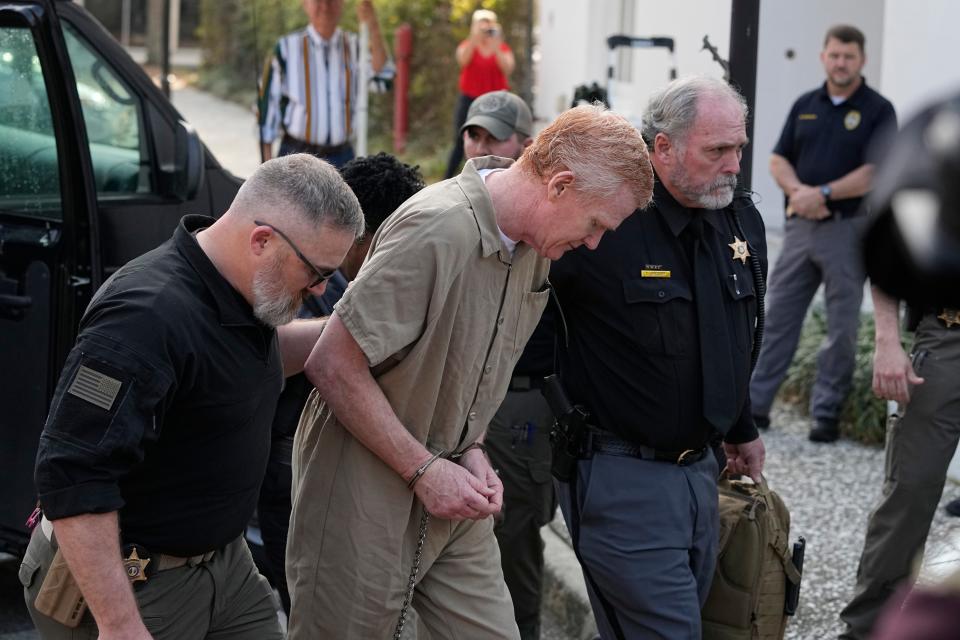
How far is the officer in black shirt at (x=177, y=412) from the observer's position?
2609 millimetres

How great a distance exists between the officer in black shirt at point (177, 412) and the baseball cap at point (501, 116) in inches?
94.4

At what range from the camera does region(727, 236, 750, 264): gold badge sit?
3732mm

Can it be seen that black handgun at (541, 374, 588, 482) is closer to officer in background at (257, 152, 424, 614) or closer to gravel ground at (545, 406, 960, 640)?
officer in background at (257, 152, 424, 614)

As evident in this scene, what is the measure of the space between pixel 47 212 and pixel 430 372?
214 cm

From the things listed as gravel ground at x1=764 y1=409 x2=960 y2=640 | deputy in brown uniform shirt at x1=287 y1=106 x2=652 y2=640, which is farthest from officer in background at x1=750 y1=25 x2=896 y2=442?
deputy in brown uniform shirt at x1=287 y1=106 x2=652 y2=640

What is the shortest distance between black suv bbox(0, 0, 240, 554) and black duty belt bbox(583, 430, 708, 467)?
1.91 m

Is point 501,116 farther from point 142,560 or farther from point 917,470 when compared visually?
point 142,560

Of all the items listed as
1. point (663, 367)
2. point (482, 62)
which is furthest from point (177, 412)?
point (482, 62)

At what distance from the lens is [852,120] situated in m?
7.13

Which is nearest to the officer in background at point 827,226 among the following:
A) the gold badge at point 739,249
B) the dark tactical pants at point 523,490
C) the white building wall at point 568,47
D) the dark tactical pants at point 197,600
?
the dark tactical pants at point 523,490

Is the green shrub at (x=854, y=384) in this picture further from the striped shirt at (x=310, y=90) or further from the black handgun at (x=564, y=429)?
the black handgun at (x=564, y=429)

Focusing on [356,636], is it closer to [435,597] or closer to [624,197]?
[435,597]

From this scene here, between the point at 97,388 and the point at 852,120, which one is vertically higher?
the point at 852,120

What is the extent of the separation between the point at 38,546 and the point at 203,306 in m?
0.67
